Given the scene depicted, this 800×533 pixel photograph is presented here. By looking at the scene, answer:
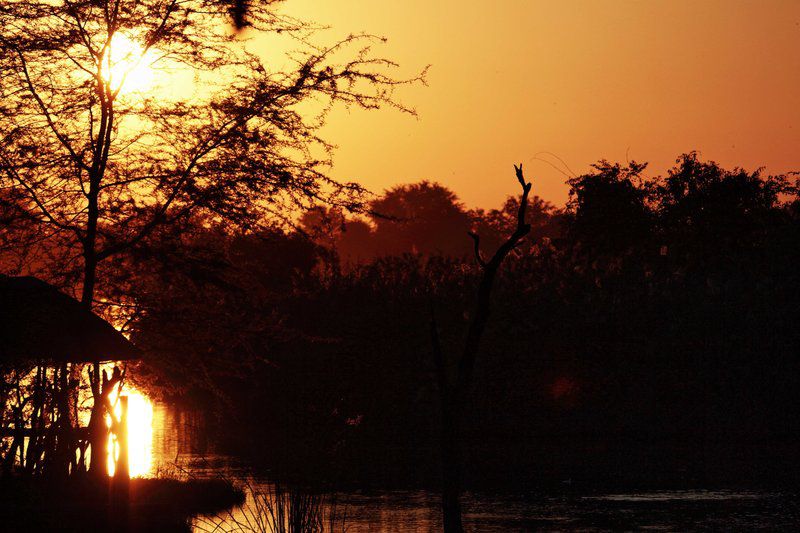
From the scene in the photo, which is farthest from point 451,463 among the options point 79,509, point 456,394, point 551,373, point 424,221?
point 424,221

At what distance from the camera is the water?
1880 centimetres

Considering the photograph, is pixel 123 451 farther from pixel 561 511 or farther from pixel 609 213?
pixel 609 213

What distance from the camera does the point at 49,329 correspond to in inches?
727

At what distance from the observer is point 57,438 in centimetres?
1731

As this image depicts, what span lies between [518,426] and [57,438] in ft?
75.3

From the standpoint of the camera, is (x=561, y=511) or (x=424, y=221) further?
(x=424, y=221)

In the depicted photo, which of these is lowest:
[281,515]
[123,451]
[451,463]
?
[281,515]

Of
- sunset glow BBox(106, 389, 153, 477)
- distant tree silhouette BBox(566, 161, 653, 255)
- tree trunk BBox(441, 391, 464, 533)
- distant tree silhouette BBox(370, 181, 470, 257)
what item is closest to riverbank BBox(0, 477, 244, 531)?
sunset glow BBox(106, 389, 153, 477)

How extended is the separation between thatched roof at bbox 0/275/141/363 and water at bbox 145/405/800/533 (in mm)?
2040

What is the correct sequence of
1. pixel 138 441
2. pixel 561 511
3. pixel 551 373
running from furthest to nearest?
pixel 551 373 < pixel 138 441 < pixel 561 511

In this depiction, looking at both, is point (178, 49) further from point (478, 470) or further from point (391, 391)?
point (391, 391)

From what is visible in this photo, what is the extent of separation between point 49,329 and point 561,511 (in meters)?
8.54

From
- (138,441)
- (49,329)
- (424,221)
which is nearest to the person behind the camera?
(49,329)

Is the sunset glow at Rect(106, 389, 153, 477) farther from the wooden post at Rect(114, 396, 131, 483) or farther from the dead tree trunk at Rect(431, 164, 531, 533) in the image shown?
the dead tree trunk at Rect(431, 164, 531, 533)
